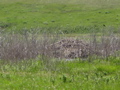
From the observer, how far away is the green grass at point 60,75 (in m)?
16.1

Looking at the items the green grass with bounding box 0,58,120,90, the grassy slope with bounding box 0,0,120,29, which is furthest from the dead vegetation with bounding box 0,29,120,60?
the grassy slope with bounding box 0,0,120,29

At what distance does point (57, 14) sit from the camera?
68875mm

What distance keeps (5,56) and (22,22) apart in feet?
131

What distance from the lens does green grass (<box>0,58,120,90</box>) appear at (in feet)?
52.9

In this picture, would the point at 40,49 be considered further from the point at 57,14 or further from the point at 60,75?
the point at 57,14

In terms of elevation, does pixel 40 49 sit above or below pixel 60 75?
→ below

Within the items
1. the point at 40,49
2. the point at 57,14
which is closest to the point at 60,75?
the point at 40,49

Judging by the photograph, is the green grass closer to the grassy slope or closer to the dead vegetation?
the dead vegetation

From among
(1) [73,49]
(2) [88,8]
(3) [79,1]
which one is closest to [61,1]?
(3) [79,1]

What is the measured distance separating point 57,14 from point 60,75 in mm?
50652

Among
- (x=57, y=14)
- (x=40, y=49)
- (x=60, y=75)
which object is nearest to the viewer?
(x=60, y=75)

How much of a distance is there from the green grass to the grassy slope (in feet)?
118

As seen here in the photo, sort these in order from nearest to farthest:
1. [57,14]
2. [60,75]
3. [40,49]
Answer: [60,75]
[40,49]
[57,14]

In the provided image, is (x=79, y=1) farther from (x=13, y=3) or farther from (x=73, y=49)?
(x=73, y=49)
